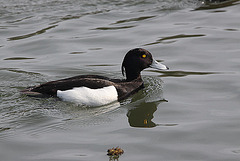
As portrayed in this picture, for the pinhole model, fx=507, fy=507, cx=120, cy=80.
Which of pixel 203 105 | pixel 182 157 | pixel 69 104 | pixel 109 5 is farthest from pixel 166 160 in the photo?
pixel 109 5

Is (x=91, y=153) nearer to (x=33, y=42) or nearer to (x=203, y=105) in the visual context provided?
(x=203, y=105)

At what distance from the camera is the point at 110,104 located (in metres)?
8.06

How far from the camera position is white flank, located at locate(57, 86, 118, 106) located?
7977mm

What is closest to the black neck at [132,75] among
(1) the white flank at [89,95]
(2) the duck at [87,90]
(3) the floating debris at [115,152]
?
(2) the duck at [87,90]

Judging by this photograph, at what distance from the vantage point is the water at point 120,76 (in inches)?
248

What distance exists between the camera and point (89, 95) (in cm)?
798

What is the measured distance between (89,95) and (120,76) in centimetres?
173

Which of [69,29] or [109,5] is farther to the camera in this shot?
[109,5]

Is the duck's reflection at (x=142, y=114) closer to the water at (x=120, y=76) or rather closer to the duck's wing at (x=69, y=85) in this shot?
the water at (x=120, y=76)

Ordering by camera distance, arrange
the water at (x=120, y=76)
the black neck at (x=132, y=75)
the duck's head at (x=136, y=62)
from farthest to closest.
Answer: the black neck at (x=132, y=75) < the duck's head at (x=136, y=62) < the water at (x=120, y=76)

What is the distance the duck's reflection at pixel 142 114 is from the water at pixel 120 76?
0.02m

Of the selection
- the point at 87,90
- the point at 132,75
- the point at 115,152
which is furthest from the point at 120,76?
the point at 115,152

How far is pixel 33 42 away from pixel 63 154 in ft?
19.6

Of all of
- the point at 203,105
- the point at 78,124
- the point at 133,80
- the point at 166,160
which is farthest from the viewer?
the point at 133,80
